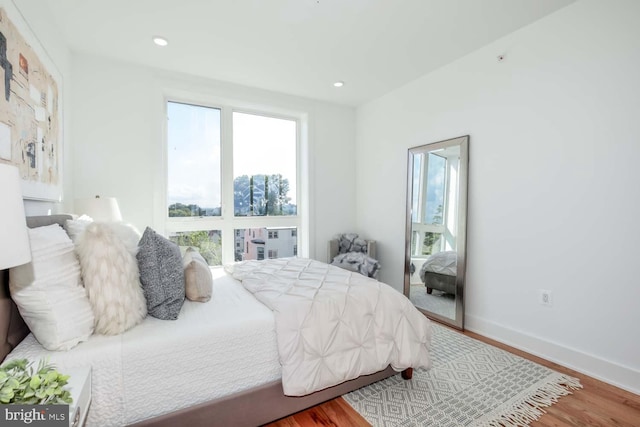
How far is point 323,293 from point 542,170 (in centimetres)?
199

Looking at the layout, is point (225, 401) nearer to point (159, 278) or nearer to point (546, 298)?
point (159, 278)

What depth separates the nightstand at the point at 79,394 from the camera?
820 mm

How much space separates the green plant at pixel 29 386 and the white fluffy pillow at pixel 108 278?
50cm

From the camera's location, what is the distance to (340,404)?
180cm

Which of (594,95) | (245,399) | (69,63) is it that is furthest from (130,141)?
(594,95)

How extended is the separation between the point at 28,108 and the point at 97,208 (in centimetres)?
93

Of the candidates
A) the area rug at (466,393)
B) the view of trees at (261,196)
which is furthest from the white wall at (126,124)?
the area rug at (466,393)

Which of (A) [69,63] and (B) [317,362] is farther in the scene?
(A) [69,63]

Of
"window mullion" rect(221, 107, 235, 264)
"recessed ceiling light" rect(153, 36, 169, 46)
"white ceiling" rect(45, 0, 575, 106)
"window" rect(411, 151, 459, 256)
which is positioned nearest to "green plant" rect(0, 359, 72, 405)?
"white ceiling" rect(45, 0, 575, 106)

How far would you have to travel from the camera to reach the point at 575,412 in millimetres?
1718

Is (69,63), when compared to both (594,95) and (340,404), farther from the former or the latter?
(594,95)

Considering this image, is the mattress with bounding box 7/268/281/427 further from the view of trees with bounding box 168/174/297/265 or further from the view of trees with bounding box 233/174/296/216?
the view of trees with bounding box 233/174/296/216

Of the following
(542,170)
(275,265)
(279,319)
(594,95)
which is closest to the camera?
(279,319)

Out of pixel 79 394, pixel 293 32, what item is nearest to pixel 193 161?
pixel 293 32
